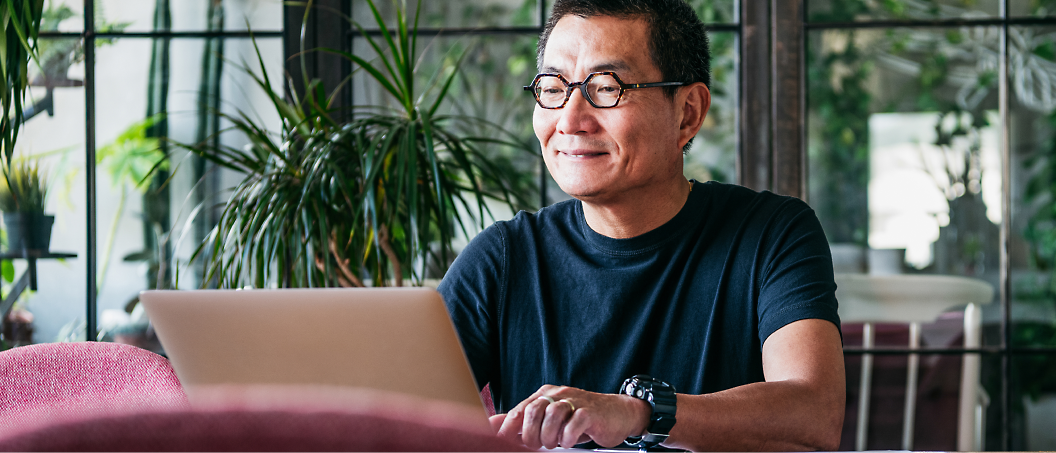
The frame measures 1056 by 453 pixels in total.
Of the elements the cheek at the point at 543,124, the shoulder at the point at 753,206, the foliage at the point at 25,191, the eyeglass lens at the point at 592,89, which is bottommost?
the shoulder at the point at 753,206

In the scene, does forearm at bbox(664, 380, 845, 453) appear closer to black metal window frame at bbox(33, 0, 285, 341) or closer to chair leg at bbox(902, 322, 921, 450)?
chair leg at bbox(902, 322, 921, 450)

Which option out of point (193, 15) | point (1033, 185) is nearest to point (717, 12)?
point (1033, 185)

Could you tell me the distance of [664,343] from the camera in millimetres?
1286

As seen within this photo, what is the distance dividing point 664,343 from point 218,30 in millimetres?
2132

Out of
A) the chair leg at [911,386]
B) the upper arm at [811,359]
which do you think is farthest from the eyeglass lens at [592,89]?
the chair leg at [911,386]

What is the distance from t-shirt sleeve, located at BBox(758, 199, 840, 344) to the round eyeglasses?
0.30 meters

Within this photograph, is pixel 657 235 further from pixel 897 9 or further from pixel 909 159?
pixel 897 9

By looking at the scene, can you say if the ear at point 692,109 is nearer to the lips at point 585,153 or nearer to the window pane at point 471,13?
the lips at point 585,153

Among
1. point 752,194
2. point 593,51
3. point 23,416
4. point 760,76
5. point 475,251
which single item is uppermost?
point 760,76

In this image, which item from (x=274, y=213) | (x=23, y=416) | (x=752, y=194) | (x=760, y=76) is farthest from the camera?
(x=760, y=76)

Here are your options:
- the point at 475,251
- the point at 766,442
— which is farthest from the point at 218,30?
the point at 766,442

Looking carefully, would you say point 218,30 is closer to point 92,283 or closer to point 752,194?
point 92,283

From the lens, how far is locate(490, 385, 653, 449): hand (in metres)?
0.79

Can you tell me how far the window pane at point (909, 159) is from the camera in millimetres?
2617
